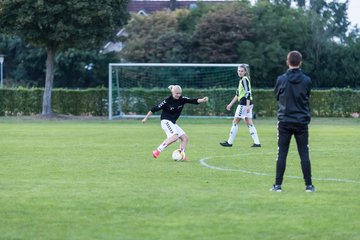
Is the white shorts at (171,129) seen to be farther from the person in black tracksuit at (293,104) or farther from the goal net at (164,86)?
the goal net at (164,86)

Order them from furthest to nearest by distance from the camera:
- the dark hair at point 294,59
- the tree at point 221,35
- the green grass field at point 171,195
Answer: the tree at point 221,35 → the dark hair at point 294,59 → the green grass field at point 171,195

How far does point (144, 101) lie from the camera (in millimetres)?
47594

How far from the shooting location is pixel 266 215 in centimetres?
1121

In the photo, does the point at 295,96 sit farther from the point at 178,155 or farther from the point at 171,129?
the point at 171,129

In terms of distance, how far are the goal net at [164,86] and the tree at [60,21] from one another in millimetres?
2229

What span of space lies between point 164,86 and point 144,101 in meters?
4.25

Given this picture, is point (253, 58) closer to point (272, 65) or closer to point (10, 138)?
point (272, 65)

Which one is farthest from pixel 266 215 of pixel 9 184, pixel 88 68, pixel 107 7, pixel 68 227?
pixel 88 68

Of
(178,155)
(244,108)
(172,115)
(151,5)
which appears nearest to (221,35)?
(151,5)

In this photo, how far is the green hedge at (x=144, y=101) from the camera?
47188 millimetres

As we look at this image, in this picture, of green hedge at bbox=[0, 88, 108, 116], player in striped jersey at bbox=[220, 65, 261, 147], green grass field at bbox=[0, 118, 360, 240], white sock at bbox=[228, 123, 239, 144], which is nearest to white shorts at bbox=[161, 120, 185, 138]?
green grass field at bbox=[0, 118, 360, 240]

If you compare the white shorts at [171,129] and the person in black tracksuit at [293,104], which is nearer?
the person in black tracksuit at [293,104]

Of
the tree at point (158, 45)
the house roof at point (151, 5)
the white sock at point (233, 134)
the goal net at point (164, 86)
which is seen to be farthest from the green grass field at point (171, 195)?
the house roof at point (151, 5)

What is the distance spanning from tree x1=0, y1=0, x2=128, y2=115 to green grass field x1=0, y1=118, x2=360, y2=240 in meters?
21.7
